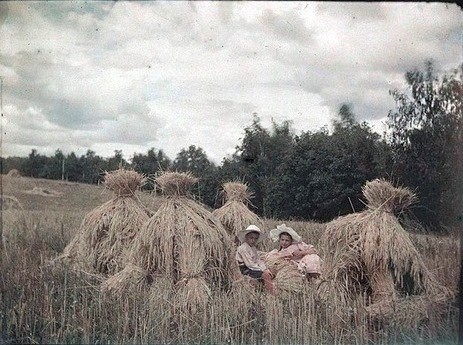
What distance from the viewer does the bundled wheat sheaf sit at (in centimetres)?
627

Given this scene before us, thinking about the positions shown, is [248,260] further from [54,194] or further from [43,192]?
[43,192]

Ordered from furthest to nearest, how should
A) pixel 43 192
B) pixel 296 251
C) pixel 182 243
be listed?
1. pixel 296 251
2. pixel 182 243
3. pixel 43 192

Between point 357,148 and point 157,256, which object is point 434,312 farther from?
point 157,256

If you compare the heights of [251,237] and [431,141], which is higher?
[431,141]

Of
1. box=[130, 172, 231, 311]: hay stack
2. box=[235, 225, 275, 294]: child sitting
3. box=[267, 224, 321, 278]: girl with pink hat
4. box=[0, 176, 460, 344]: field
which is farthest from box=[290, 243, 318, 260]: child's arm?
box=[0, 176, 460, 344]: field

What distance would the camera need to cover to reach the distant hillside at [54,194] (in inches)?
216

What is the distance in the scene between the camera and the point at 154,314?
5.56m

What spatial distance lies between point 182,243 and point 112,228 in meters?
1.13

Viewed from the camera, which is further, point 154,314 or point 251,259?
point 251,259

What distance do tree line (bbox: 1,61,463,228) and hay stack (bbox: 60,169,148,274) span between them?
1.77ft

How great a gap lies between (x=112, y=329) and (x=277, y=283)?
1982 millimetres

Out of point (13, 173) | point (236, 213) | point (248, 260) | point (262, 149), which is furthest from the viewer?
point (236, 213)

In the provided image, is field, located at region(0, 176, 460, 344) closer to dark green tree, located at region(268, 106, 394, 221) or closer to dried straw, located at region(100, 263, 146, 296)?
dried straw, located at region(100, 263, 146, 296)

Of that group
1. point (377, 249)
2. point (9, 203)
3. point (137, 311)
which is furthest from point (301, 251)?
point (9, 203)
